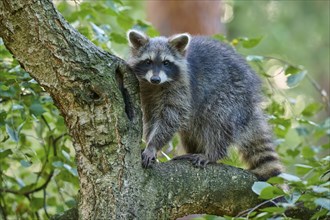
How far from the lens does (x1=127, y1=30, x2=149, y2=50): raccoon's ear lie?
456 cm

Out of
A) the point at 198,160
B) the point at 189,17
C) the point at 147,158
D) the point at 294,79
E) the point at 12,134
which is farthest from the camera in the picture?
the point at 189,17

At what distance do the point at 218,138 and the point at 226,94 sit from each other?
0.99 ft

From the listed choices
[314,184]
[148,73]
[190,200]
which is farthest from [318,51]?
[314,184]

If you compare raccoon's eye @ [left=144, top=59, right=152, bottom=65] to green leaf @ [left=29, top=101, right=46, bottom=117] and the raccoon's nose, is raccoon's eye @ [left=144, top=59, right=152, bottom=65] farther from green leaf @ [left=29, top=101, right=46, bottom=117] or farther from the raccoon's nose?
green leaf @ [left=29, top=101, right=46, bottom=117]

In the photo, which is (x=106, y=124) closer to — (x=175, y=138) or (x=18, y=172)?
(x=175, y=138)

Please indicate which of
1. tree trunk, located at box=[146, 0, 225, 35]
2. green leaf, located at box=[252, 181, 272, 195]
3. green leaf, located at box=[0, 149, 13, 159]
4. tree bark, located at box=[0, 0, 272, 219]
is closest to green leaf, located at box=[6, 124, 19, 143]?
green leaf, located at box=[0, 149, 13, 159]

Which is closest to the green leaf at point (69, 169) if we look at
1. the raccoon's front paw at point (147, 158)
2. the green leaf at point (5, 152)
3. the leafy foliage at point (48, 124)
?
the leafy foliage at point (48, 124)

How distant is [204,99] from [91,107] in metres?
1.36

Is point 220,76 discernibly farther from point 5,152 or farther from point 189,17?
point 189,17

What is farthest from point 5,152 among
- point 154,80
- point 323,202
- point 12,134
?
point 323,202

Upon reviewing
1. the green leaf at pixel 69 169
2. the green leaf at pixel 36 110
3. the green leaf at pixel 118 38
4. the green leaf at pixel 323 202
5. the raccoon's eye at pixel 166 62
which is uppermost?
the green leaf at pixel 118 38

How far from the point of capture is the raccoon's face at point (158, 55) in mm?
4473

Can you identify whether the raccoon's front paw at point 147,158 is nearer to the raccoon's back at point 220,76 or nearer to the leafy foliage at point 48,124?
the leafy foliage at point 48,124

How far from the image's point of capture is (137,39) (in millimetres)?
4609
